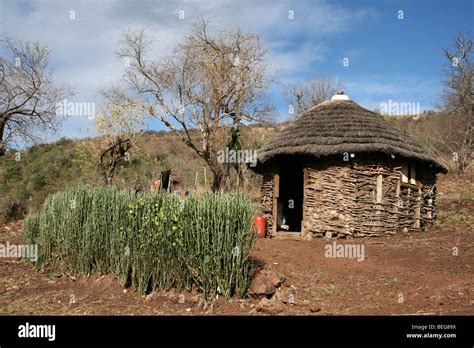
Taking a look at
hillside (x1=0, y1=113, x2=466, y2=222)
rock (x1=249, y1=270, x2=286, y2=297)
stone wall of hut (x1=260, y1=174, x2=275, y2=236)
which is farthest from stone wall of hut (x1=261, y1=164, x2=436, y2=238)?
hillside (x1=0, y1=113, x2=466, y2=222)

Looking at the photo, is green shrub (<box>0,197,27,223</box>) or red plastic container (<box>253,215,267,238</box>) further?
green shrub (<box>0,197,27,223</box>)

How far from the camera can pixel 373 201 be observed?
42.6ft

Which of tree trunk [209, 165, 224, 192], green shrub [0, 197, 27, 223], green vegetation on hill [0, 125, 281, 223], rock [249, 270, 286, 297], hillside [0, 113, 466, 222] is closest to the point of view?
rock [249, 270, 286, 297]

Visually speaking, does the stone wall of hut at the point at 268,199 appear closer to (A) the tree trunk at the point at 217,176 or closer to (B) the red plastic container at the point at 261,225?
(B) the red plastic container at the point at 261,225

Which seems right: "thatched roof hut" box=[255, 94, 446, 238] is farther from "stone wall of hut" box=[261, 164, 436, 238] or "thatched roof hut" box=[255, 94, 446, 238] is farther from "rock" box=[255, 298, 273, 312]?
"rock" box=[255, 298, 273, 312]

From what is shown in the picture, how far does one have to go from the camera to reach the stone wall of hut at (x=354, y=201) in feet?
42.4

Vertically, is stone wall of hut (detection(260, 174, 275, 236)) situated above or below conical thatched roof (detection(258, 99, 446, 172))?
below

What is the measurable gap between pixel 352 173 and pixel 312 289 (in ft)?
19.5

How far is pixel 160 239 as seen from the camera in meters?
7.77

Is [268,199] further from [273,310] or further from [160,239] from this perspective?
[273,310]

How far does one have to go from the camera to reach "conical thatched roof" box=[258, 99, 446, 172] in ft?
42.0

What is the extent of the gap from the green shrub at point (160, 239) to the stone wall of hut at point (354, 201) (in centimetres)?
590
